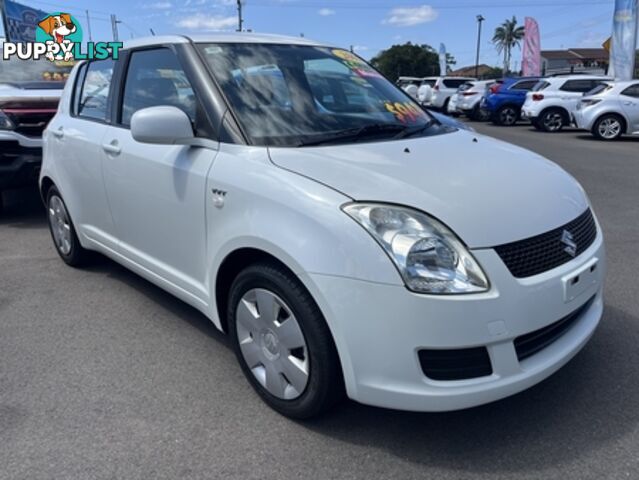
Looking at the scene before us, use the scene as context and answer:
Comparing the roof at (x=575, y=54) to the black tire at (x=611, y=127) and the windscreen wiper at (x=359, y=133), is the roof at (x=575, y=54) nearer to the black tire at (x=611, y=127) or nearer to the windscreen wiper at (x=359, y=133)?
the black tire at (x=611, y=127)

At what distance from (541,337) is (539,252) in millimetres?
369

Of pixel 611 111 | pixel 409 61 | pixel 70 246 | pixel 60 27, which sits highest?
pixel 409 61

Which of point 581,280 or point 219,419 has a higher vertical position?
point 581,280

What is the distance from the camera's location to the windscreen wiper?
2861 millimetres

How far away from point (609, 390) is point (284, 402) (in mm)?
1610

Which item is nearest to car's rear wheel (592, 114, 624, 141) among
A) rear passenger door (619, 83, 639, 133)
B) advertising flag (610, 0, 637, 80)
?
rear passenger door (619, 83, 639, 133)

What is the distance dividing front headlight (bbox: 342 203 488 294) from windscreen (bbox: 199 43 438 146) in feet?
2.46

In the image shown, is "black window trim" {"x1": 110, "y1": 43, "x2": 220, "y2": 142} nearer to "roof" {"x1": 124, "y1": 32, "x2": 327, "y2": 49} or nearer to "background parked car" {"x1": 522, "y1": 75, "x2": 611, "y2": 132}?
"roof" {"x1": 124, "y1": 32, "x2": 327, "y2": 49}

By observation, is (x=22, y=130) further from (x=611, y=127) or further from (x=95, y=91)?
(x=611, y=127)

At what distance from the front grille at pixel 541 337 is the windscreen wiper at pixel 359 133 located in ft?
4.24

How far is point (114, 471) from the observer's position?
236 cm

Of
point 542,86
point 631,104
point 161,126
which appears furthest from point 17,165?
point 542,86

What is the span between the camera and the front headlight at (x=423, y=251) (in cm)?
218

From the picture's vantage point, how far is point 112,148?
3.61 m
